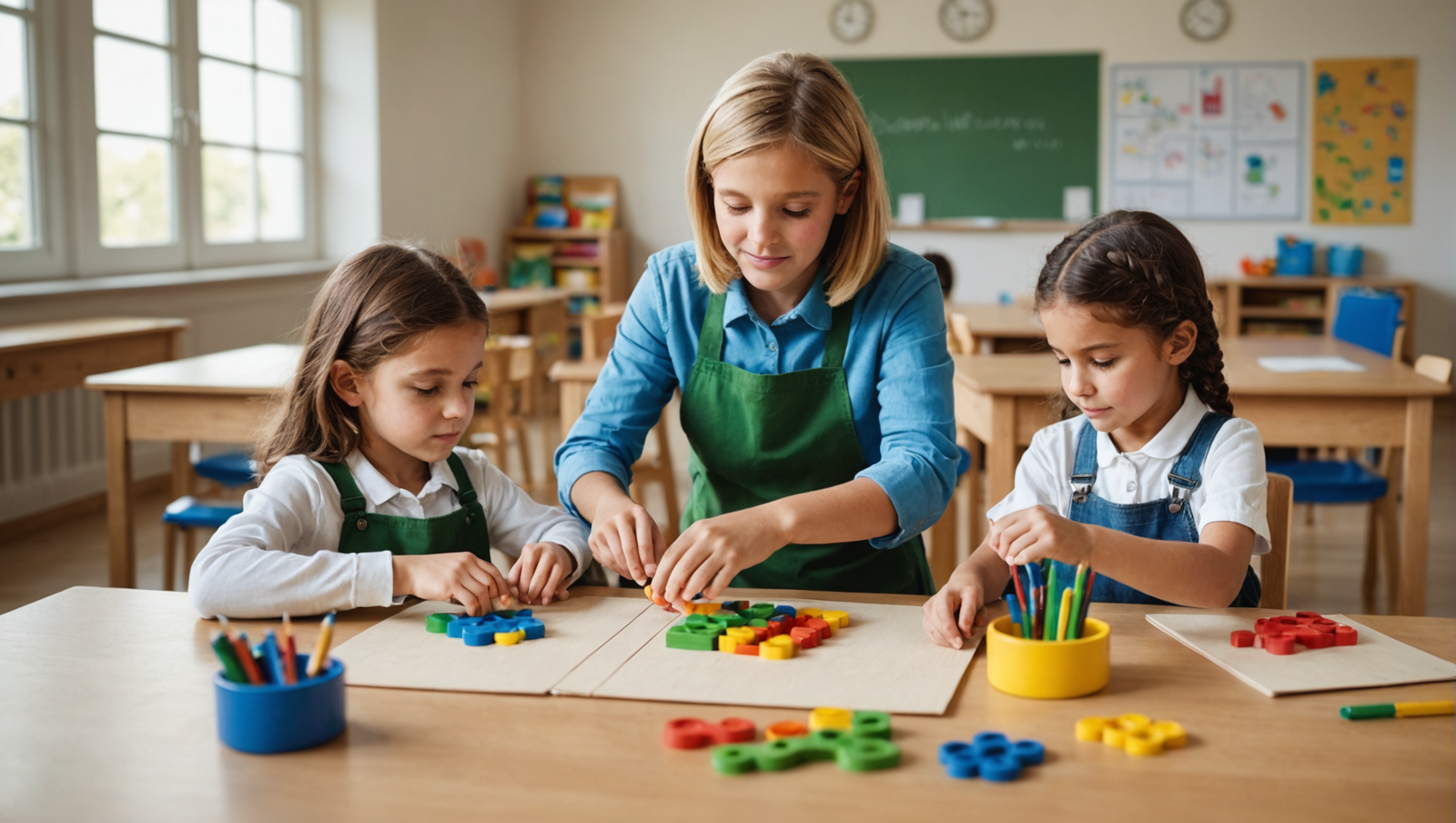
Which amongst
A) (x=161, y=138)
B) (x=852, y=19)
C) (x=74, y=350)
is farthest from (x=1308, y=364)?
(x=852, y=19)

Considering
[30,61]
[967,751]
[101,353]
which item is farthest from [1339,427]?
[30,61]

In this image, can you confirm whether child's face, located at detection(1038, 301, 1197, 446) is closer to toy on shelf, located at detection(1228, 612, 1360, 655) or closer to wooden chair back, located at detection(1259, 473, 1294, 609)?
wooden chair back, located at detection(1259, 473, 1294, 609)

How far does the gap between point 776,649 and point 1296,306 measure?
22.0ft

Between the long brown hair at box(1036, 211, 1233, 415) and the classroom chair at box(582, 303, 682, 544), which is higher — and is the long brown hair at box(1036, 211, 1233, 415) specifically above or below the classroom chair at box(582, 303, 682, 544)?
above

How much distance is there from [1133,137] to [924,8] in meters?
1.45

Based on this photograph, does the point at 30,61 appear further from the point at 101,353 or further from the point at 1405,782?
the point at 1405,782

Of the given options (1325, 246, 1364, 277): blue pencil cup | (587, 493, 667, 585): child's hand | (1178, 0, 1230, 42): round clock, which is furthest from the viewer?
(1178, 0, 1230, 42): round clock

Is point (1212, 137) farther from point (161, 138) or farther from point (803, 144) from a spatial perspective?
point (803, 144)

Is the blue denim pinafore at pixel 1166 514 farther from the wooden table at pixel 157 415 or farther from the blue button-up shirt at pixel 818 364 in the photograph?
the wooden table at pixel 157 415

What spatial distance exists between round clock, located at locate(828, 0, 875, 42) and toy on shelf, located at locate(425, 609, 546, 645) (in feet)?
22.4

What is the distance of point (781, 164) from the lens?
130 centimetres

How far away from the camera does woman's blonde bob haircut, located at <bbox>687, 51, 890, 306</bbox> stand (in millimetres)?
1318

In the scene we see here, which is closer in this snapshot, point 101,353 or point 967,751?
point 967,751

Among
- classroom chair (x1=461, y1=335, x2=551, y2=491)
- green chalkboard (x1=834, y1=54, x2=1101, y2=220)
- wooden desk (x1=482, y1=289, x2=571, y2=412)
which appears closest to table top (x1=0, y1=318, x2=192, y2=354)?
classroom chair (x1=461, y1=335, x2=551, y2=491)
